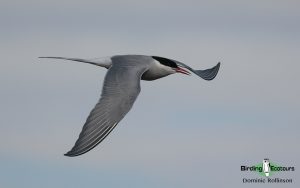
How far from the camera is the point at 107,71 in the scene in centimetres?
1747

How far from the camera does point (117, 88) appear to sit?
16.5 meters

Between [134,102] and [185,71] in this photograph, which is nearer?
[134,102]

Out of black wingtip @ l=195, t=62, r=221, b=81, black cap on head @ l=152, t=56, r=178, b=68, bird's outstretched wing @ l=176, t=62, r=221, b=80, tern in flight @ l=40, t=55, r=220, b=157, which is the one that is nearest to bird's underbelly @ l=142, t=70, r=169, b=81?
tern in flight @ l=40, t=55, r=220, b=157

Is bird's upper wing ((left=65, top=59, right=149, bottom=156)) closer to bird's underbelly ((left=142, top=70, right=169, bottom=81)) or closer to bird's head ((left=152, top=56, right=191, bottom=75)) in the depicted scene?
bird's underbelly ((left=142, top=70, right=169, bottom=81))

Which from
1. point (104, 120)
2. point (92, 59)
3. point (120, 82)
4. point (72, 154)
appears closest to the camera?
point (72, 154)

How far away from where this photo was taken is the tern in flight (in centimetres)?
1486

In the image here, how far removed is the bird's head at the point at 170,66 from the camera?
19234 mm

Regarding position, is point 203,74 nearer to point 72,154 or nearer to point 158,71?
point 158,71

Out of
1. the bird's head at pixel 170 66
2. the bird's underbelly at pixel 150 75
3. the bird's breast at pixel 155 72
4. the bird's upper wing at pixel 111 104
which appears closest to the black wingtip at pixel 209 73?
the bird's head at pixel 170 66

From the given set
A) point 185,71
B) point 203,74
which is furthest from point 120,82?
point 203,74

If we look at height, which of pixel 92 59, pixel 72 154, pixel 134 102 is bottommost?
pixel 72 154

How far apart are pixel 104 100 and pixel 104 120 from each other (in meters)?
0.71

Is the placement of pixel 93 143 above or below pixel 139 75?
below

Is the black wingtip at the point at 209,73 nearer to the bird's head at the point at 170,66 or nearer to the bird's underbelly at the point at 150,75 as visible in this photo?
the bird's head at the point at 170,66
